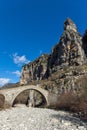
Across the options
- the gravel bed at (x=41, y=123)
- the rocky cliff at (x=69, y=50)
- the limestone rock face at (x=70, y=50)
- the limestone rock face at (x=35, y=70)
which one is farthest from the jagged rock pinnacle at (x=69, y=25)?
the gravel bed at (x=41, y=123)

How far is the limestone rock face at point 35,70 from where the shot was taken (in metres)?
143

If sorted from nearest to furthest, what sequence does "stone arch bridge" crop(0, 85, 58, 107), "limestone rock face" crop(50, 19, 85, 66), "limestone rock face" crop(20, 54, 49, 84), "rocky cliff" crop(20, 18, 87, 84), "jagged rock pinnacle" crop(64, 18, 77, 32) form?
"stone arch bridge" crop(0, 85, 58, 107), "limestone rock face" crop(50, 19, 85, 66), "rocky cliff" crop(20, 18, 87, 84), "jagged rock pinnacle" crop(64, 18, 77, 32), "limestone rock face" crop(20, 54, 49, 84)

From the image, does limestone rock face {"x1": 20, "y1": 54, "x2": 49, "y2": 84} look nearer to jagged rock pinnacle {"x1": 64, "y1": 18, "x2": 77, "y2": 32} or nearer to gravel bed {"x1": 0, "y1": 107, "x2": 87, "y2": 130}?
jagged rock pinnacle {"x1": 64, "y1": 18, "x2": 77, "y2": 32}

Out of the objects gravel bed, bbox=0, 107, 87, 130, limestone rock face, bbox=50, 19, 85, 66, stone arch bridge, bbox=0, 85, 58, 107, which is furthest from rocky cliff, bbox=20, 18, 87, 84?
gravel bed, bbox=0, 107, 87, 130

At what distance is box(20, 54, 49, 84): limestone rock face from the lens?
143387 mm

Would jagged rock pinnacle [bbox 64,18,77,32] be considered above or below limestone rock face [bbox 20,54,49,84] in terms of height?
above

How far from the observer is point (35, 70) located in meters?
160

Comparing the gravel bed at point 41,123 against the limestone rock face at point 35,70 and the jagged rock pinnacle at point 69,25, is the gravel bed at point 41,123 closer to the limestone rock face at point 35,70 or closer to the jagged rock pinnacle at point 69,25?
the jagged rock pinnacle at point 69,25

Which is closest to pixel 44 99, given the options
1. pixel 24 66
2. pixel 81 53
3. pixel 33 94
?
pixel 33 94

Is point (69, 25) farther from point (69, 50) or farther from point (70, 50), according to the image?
point (70, 50)

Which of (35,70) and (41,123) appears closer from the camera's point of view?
(41,123)

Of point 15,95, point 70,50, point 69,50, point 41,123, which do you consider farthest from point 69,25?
point 41,123

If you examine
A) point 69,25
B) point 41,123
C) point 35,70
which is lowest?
point 41,123

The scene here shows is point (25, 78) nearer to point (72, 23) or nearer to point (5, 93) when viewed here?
point (72, 23)
